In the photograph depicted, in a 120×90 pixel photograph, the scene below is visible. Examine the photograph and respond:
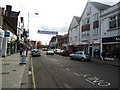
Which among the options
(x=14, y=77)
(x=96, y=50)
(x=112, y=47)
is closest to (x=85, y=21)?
(x=96, y=50)

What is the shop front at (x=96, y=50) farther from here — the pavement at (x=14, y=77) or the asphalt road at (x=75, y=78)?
the pavement at (x=14, y=77)

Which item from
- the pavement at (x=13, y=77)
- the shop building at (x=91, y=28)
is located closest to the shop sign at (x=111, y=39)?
the shop building at (x=91, y=28)

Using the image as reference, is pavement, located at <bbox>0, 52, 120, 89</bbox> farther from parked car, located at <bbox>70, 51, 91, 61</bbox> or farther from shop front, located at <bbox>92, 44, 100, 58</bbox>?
shop front, located at <bbox>92, 44, 100, 58</bbox>

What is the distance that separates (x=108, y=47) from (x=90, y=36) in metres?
6.79

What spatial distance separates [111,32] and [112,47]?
2533 mm

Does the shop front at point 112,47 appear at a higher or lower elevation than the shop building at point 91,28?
lower

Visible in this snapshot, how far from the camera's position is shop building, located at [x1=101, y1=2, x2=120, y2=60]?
20.6 m

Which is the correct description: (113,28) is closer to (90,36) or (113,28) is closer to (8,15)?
(90,36)

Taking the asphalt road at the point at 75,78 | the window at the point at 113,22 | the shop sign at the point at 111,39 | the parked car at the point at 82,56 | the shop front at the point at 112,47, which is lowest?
the asphalt road at the point at 75,78

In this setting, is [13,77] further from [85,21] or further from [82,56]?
[85,21]

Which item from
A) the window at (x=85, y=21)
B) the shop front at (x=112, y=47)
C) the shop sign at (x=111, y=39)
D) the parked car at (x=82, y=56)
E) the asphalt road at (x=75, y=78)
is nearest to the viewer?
the asphalt road at (x=75, y=78)

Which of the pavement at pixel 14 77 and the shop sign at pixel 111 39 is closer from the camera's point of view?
the pavement at pixel 14 77

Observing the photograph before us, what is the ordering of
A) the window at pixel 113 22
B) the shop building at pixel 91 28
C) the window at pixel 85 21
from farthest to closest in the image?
the window at pixel 85 21 → the shop building at pixel 91 28 → the window at pixel 113 22

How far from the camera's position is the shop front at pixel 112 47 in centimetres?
2028
